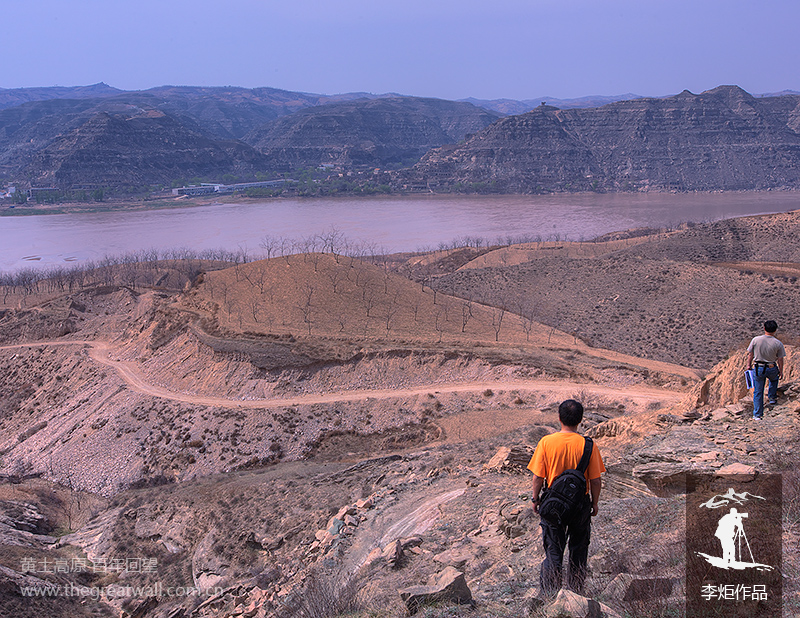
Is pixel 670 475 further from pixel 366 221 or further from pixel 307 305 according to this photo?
pixel 366 221

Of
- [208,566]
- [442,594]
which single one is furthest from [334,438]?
[442,594]

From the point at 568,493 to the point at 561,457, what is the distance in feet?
1.11

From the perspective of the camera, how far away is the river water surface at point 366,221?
95375mm

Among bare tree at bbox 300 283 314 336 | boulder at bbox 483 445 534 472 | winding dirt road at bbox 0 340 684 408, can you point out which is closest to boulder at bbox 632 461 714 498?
boulder at bbox 483 445 534 472

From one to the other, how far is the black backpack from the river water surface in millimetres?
84710

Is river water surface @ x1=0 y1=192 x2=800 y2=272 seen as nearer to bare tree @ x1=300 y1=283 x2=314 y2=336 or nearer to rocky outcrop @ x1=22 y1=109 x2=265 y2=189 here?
rocky outcrop @ x1=22 y1=109 x2=265 y2=189

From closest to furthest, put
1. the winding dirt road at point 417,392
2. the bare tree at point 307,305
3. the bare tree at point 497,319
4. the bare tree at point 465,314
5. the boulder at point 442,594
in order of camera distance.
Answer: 1. the boulder at point 442,594
2. the winding dirt road at point 417,392
3. the bare tree at point 307,305
4. the bare tree at point 497,319
5. the bare tree at point 465,314

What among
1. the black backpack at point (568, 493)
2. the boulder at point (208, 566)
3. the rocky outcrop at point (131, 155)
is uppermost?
the rocky outcrop at point (131, 155)

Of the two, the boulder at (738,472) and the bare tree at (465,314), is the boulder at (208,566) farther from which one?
the bare tree at (465,314)

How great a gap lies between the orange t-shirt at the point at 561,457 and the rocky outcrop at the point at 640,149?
163m

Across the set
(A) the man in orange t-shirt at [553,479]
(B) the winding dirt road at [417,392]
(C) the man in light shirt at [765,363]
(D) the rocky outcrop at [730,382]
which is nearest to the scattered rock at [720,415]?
(C) the man in light shirt at [765,363]

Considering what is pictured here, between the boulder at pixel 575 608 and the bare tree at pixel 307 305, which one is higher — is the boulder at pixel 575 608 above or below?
above

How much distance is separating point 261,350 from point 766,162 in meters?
180

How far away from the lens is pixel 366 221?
390 feet
